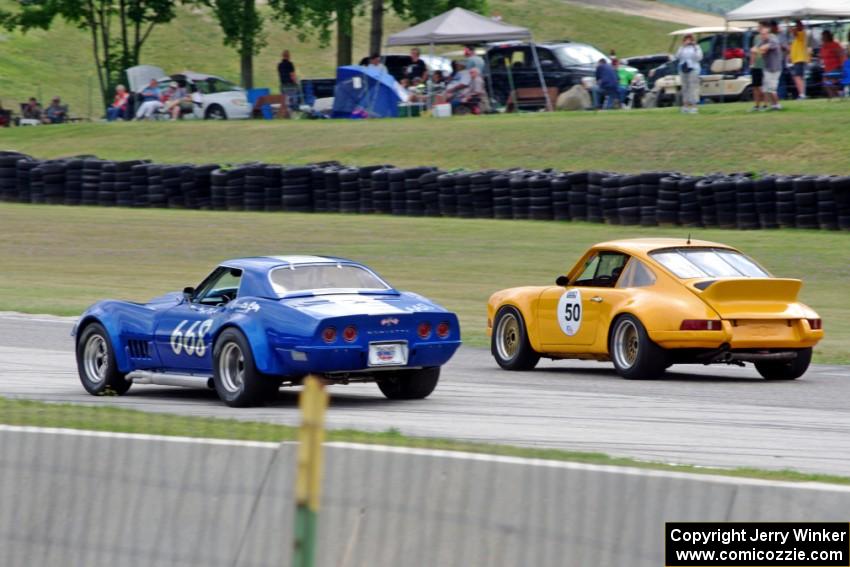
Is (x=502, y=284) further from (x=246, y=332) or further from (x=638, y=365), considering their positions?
(x=246, y=332)

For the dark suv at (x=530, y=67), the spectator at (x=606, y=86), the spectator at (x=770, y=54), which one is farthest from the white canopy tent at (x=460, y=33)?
the spectator at (x=770, y=54)

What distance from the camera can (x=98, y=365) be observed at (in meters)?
11.4

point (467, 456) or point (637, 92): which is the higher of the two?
point (467, 456)

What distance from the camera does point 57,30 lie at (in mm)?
77312

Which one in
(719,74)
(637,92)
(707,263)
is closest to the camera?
(707,263)

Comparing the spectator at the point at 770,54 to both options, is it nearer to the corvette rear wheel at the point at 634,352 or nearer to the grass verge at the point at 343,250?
the grass verge at the point at 343,250

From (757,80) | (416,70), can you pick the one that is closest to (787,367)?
(757,80)

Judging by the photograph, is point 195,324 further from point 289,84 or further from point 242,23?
point 242,23

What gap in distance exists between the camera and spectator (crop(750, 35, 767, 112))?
31.2m

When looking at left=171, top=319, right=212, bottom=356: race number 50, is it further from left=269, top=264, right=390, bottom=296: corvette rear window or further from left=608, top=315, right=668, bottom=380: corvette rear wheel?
left=608, top=315, right=668, bottom=380: corvette rear wheel

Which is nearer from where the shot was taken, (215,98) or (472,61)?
(472,61)

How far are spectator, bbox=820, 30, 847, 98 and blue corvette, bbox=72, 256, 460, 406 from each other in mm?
22990

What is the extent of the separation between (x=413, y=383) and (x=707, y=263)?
3.07m

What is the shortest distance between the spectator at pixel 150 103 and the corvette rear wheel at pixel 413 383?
35.0 metres
